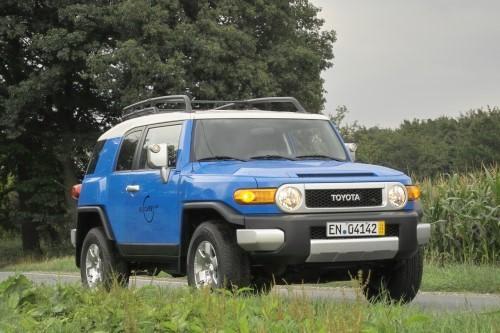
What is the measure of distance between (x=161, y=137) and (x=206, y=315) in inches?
161

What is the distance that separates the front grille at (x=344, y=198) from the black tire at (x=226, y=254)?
73 cm

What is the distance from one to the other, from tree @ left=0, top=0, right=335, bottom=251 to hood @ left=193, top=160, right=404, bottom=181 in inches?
839

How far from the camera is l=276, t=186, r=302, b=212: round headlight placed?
774cm

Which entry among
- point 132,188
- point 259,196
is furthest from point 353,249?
point 132,188

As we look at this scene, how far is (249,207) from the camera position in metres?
7.75

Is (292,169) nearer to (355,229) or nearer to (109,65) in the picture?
(355,229)

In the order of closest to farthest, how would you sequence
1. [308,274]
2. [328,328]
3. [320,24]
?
1. [328,328]
2. [308,274]
3. [320,24]

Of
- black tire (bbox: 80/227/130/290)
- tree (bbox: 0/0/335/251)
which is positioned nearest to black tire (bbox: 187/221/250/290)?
black tire (bbox: 80/227/130/290)

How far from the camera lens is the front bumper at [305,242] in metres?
7.59

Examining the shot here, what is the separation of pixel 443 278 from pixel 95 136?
25.6 metres

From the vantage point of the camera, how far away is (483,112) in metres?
91.2

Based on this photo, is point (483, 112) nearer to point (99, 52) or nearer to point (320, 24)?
point (320, 24)

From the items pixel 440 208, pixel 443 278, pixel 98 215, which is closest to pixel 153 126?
pixel 98 215

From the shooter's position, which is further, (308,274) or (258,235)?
(308,274)
